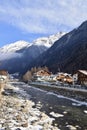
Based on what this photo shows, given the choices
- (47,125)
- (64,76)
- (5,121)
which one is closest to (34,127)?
(47,125)

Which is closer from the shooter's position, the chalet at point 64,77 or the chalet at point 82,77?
the chalet at point 82,77

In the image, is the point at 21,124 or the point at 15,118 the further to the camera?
the point at 15,118

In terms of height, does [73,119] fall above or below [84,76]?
below

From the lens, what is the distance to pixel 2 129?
31312 millimetres

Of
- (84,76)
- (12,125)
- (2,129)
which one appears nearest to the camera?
(2,129)

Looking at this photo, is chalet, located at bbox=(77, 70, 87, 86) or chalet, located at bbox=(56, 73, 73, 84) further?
chalet, located at bbox=(56, 73, 73, 84)

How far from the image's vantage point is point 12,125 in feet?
111

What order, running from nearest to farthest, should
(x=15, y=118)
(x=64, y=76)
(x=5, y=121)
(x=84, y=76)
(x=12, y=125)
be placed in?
(x=12, y=125)
(x=5, y=121)
(x=15, y=118)
(x=84, y=76)
(x=64, y=76)

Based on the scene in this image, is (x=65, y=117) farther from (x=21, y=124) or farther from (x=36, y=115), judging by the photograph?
(x=21, y=124)

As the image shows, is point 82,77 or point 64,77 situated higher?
point 64,77

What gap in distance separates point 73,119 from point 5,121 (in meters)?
9.03

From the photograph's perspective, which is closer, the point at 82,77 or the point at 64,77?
the point at 82,77

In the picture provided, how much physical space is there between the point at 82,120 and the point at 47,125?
21.6ft

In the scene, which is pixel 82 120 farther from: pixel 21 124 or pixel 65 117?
pixel 21 124
